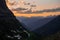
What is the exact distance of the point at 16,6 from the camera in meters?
1.36

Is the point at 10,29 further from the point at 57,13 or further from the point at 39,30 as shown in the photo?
the point at 57,13

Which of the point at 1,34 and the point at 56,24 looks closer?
the point at 1,34

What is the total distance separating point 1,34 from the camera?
4.16 feet

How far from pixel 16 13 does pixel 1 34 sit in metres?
0.21

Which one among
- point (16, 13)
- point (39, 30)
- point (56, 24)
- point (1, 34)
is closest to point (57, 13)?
point (56, 24)

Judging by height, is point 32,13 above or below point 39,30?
above

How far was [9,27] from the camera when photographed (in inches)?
51.8

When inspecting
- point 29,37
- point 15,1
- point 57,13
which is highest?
point 15,1

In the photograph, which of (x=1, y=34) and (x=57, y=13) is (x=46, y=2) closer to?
(x=57, y=13)

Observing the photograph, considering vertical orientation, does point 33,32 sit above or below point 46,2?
below

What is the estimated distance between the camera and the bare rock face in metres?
1.29

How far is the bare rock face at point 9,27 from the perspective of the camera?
50.8 inches

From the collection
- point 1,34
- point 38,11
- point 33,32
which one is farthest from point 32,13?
point 1,34

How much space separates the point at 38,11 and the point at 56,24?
7.1 inches
